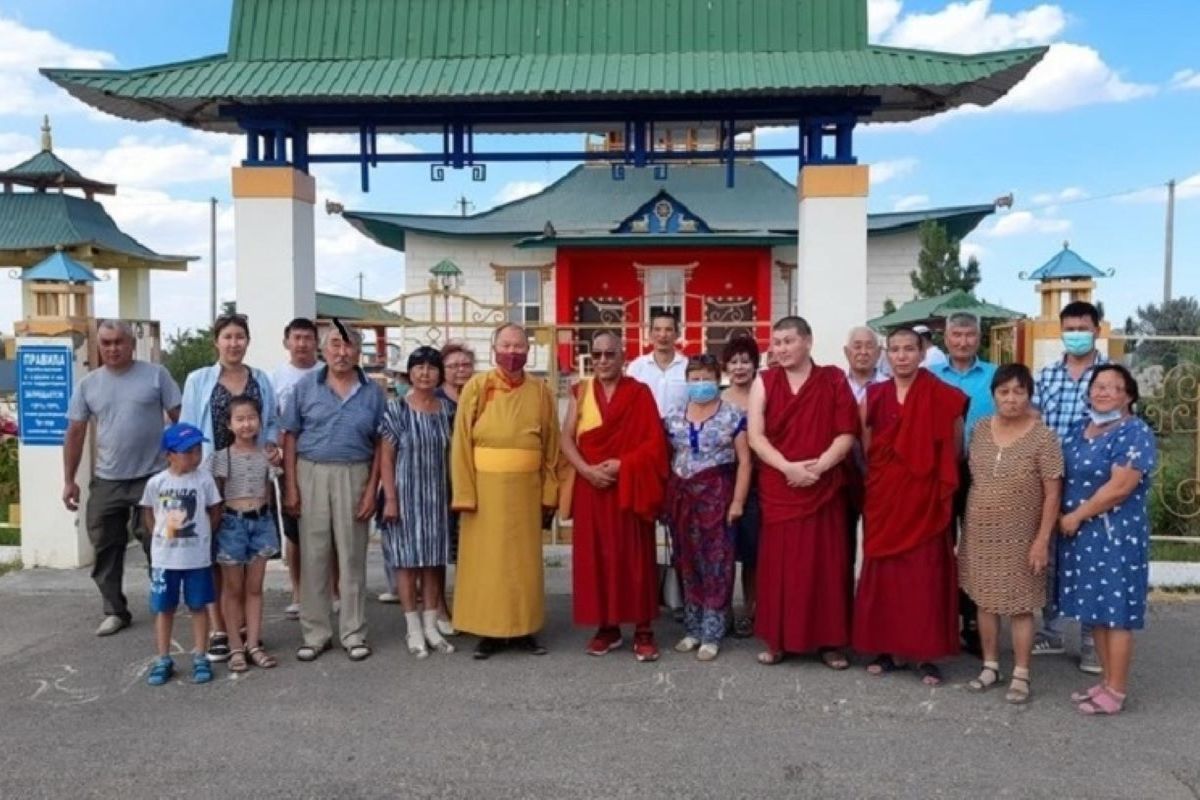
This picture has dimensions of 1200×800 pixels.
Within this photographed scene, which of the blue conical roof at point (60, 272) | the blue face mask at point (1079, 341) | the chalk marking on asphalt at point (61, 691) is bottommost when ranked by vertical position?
the chalk marking on asphalt at point (61, 691)

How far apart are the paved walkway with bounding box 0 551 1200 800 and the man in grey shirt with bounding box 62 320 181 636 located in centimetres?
52

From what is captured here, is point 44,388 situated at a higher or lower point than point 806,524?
higher

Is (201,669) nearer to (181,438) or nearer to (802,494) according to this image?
(181,438)

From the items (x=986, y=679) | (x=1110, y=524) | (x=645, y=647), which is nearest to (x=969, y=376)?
(x=1110, y=524)

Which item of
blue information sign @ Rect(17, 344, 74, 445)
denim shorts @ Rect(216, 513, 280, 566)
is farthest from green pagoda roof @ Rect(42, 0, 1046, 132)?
denim shorts @ Rect(216, 513, 280, 566)

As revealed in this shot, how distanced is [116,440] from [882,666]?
13.7 ft

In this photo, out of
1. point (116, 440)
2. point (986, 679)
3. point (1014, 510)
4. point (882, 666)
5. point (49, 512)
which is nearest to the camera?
point (1014, 510)

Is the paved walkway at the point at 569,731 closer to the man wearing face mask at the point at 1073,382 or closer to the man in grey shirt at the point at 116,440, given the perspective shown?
the man wearing face mask at the point at 1073,382

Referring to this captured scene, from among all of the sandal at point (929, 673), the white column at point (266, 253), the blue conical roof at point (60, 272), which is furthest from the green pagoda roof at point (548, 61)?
the sandal at point (929, 673)

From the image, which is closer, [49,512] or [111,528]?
[111,528]

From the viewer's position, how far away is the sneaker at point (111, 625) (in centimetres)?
545

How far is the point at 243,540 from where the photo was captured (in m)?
4.77

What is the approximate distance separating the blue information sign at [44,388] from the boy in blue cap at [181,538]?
2652 millimetres

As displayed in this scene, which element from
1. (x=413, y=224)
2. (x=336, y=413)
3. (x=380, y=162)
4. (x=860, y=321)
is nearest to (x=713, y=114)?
(x=860, y=321)
